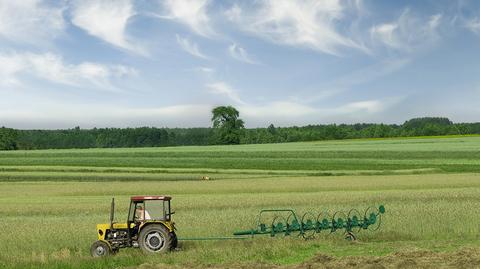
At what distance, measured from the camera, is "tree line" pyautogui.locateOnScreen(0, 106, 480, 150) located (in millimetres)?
133488

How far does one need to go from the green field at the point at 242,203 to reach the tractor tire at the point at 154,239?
34 centimetres

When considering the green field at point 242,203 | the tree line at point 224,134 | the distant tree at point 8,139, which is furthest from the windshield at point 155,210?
the distant tree at point 8,139

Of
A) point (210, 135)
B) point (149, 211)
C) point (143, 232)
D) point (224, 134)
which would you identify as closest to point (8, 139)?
point (224, 134)

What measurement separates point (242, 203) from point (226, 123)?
11137 centimetres

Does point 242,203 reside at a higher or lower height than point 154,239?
lower

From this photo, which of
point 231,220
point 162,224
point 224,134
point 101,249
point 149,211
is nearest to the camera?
point 101,249

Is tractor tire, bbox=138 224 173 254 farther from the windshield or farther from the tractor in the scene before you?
the windshield

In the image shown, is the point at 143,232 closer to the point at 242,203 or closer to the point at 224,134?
the point at 242,203

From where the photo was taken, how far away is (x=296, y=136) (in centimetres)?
15412

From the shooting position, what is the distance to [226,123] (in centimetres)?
13900

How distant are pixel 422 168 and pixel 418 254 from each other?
137ft

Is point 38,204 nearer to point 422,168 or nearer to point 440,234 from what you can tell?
point 440,234

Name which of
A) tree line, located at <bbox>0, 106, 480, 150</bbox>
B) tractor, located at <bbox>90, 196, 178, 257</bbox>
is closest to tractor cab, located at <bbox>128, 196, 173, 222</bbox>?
tractor, located at <bbox>90, 196, 178, 257</bbox>

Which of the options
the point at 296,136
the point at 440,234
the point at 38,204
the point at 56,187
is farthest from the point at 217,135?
the point at 440,234
